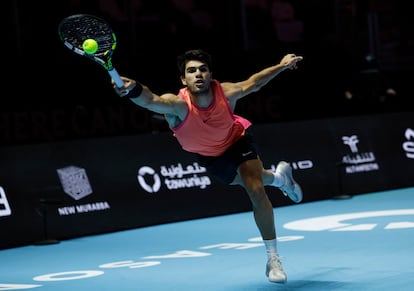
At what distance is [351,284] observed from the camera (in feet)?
25.2

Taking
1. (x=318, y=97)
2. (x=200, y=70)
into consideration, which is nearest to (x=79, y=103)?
(x=318, y=97)

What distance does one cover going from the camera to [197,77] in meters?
8.05

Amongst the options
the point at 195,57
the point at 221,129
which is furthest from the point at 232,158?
the point at 195,57

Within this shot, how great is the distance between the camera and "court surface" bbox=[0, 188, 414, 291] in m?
8.16

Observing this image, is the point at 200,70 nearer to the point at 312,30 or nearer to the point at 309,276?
the point at 309,276

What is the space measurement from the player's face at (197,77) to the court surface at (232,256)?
165 centimetres

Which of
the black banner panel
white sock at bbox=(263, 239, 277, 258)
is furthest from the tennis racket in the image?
the black banner panel

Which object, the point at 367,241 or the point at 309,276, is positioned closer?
the point at 309,276

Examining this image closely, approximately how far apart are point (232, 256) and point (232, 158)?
1.65 meters

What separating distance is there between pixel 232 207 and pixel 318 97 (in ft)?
15.7

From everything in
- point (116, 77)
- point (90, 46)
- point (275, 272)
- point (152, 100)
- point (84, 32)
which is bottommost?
point (275, 272)

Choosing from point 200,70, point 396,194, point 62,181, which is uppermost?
point 200,70

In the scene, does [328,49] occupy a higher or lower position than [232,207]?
higher

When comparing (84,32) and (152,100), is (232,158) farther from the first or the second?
(84,32)
